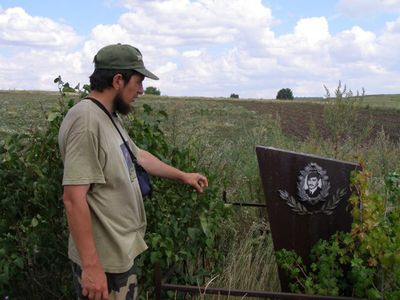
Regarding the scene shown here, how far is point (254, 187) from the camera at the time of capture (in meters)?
5.66

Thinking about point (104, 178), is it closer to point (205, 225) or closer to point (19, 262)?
point (205, 225)

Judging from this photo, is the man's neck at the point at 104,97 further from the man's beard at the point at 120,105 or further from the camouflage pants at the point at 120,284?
the camouflage pants at the point at 120,284

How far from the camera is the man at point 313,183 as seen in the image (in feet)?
13.3

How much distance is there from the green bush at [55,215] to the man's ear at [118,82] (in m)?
0.97

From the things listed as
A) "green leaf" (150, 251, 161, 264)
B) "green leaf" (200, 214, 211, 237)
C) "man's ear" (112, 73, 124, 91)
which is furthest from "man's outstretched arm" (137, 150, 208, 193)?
"man's ear" (112, 73, 124, 91)

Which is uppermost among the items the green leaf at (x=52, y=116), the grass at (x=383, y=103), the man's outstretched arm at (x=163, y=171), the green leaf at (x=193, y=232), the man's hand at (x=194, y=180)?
the green leaf at (x=52, y=116)

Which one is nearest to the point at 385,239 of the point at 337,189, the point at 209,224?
the point at 337,189

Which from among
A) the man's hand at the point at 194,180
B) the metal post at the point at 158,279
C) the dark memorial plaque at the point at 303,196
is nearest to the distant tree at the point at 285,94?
the dark memorial plaque at the point at 303,196

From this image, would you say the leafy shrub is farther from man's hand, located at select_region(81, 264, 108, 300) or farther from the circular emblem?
man's hand, located at select_region(81, 264, 108, 300)

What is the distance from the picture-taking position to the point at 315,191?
13.3ft

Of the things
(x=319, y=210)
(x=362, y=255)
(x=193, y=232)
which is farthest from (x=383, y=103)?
(x=193, y=232)

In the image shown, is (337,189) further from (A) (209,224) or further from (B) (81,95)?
(B) (81,95)

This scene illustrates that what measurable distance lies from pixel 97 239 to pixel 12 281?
1485 mm

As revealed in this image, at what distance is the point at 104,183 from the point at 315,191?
73.4 inches
